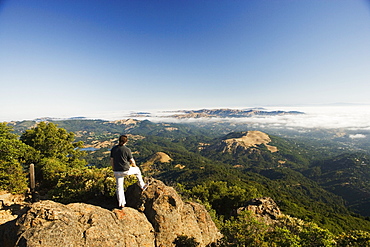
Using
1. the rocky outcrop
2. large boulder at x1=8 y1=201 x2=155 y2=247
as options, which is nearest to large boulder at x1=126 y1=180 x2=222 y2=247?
the rocky outcrop

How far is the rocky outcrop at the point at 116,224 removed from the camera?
8.47 m

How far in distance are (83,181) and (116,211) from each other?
6.65 m

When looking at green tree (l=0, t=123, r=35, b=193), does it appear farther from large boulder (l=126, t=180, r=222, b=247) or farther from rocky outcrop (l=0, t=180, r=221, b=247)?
large boulder (l=126, t=180, r=222, b=247)

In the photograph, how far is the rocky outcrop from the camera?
8.47 metres

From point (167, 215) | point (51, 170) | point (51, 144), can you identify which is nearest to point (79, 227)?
point (167, 215)

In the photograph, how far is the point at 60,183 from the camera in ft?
55.2

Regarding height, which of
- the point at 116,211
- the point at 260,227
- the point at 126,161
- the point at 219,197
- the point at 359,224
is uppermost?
the point at 126,161

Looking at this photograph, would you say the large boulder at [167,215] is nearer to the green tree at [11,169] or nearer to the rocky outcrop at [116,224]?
the rocky outcrop at [116,224]

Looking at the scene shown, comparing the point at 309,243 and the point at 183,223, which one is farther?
the point at 309,243

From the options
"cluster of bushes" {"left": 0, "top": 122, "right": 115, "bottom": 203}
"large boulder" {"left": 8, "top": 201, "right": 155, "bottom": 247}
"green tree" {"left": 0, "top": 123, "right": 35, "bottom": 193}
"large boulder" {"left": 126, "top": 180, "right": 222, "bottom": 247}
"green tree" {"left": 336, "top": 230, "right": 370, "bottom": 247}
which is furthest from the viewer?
"green tree" {"left": 0, "top": 123, "right": 35, "bottom": 193}

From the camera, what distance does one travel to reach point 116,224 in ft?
34.8

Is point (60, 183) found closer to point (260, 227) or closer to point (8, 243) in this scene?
point (8, 243)

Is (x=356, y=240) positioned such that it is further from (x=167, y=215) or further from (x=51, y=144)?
(x=51, y=144)

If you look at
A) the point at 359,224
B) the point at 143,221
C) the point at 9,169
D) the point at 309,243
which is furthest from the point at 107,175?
the point at 359,224
